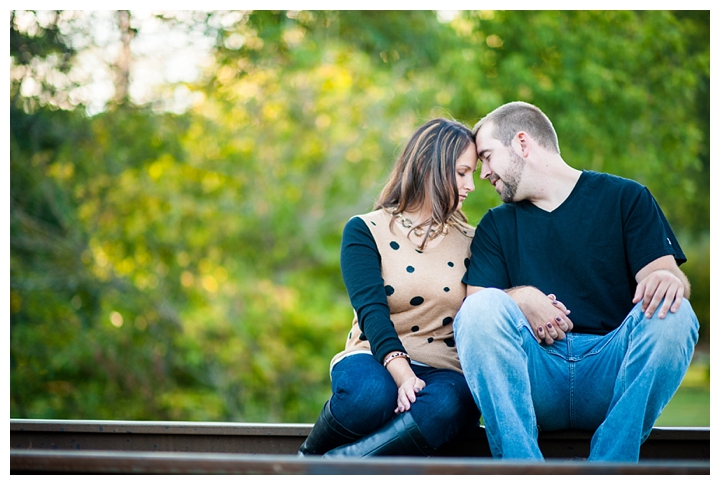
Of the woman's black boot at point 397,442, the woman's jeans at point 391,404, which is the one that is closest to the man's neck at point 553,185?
the woman's jeans at point 391,404

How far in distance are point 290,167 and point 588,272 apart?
18.8ft

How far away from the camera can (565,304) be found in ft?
7.26

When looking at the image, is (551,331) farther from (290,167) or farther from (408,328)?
(290,167)

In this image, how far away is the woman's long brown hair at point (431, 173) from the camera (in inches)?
92.7

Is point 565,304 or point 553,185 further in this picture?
point 553,185

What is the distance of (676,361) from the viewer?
1.84 m

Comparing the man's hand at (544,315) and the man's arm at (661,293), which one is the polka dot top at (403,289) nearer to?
the man's hand at (544,315)

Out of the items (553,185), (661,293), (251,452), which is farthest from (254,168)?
(661,293)

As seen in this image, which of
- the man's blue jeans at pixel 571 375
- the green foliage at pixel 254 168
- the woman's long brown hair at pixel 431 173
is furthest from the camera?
the green foliage at pixel 254 168

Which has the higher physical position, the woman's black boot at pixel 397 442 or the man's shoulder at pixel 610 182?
the man's shoulder at pixel 610 182

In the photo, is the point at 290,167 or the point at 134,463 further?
the point at 290,167

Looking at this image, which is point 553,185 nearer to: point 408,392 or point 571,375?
point 571,375

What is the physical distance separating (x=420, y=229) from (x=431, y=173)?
20 cm

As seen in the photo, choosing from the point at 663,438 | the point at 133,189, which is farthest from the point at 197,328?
the point at 663,438
